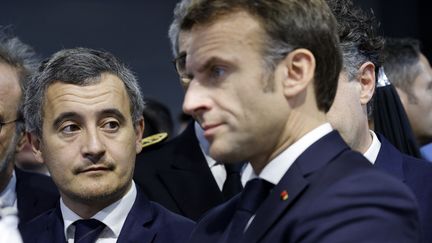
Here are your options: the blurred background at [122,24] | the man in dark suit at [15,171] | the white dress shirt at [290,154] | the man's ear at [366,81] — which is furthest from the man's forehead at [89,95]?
the blurred background at [122,24]

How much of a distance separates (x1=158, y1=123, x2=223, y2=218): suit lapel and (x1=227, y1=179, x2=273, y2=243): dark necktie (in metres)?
1.73

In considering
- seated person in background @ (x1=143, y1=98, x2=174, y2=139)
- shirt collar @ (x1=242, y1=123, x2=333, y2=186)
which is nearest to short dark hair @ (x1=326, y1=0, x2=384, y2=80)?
shirt collar @ (x1=242, y1=123, x2=333, y2=186)

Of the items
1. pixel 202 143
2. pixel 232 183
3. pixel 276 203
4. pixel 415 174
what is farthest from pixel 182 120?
pixel 276 203

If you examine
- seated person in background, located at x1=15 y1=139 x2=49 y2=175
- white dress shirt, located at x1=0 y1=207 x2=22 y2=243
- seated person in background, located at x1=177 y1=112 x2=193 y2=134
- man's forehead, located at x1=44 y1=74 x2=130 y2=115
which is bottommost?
seated person in background, located at x1=177 y1=112 x2=193 y2=134

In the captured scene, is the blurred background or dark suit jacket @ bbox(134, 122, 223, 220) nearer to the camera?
dark suit jacket @ bbox(134, 122, 223, 220)

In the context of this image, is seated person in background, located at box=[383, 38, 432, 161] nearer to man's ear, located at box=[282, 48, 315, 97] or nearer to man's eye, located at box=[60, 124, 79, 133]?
man's eye, located at box=[60, 124, 79, 133]

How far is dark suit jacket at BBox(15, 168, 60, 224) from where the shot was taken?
12.6 feet

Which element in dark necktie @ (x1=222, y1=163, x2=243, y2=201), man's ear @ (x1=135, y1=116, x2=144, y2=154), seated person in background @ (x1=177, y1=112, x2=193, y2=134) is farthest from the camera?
seated person in background @ (x1=177, y1=112, x2=193, y2=134)

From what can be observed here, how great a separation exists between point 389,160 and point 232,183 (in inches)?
48.3

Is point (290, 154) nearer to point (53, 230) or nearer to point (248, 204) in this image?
point (248, 204)

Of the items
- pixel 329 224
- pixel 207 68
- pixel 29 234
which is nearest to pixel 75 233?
pixel 29 234

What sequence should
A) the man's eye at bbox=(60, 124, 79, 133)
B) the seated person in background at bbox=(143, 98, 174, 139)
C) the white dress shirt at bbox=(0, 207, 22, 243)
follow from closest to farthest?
1. the white dress shirt at bbox=(0, 207, 22, 243)
2. the man's eye at bbox=(60, 124, 79, 133)
3. the seated person in background at bbox=(143, 98, 174, 139)

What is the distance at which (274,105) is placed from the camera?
2100 millimetres

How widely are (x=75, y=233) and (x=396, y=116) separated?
4.42 feet
